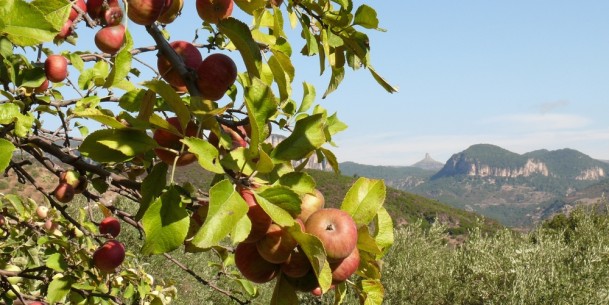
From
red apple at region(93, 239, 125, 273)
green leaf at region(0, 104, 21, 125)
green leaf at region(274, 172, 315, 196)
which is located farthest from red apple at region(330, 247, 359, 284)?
red apple at region(93, 239, 125, 273)

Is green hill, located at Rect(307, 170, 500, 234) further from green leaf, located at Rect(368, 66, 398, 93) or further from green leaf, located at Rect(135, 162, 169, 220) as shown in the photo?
green leaf, located at Rect(135, 162, 169, 220)

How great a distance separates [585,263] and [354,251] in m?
14.9

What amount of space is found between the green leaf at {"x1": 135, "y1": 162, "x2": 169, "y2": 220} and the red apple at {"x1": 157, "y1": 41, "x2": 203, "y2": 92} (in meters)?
0.30

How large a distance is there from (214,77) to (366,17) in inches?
26.8

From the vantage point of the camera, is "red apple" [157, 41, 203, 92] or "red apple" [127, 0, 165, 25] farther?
"red apple" [157, 41, 203, 92]

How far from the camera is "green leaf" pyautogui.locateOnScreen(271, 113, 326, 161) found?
50.0 inches

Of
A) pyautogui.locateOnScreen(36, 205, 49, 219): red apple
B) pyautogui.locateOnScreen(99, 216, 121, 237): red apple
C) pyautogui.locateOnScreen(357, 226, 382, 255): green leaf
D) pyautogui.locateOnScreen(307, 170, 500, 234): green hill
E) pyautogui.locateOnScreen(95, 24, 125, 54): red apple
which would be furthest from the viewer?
pyautogui.locateOnScreen(307, 170, 500, 234): green hill

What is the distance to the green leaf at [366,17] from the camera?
1.71 meters

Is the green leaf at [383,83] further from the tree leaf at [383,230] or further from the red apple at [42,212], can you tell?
the red apple at [42,212]

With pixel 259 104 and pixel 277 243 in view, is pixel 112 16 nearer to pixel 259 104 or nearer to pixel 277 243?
pixel 259 104

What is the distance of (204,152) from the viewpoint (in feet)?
3.64

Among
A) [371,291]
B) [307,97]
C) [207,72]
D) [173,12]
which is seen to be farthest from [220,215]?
[307,97]

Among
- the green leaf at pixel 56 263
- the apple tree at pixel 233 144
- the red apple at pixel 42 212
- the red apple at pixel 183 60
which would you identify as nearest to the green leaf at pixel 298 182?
the apple tree at pixel 233 144

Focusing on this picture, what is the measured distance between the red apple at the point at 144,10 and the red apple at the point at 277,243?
2.04ft
